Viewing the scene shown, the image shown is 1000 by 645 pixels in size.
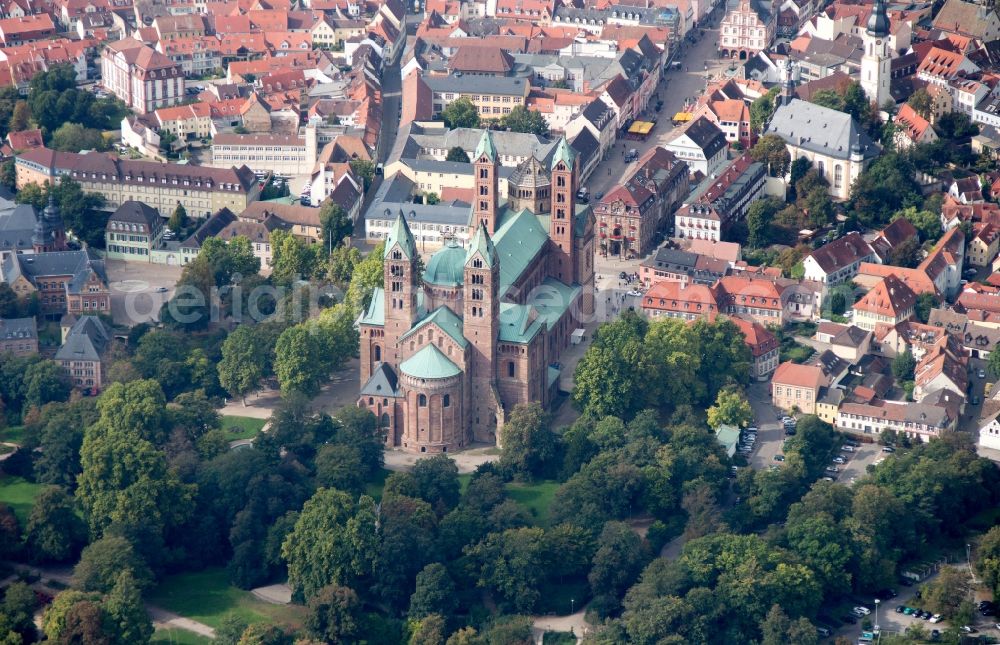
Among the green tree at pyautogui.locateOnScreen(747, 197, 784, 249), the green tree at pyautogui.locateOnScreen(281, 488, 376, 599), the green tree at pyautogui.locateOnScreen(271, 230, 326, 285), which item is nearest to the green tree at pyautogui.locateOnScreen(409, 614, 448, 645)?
the green tree at pyautogui.locateOnScreen(281, 488, 376, 599)

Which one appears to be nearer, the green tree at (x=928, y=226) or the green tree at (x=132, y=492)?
the green tree at (x=132, y=492)

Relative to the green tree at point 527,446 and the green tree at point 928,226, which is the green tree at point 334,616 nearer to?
the green tree at point 527,446

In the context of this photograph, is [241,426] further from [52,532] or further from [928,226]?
[928,226]

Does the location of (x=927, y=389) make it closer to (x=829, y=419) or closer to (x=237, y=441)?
(x=829, y=419)

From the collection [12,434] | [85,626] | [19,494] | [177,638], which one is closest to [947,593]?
[177,638]

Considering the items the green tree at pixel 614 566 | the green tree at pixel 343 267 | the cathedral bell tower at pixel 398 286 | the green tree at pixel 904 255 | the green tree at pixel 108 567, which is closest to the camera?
the green tree at pixel 108 567

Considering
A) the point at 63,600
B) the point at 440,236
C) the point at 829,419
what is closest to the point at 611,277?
the point at 440,236

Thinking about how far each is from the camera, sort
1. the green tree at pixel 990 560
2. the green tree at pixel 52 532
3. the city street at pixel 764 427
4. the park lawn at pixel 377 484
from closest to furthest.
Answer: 1. the green tree at pixel 990 560
2. the green tree at pixel 52 532
3. the park lawn at pixel 377 484
4. the city street at pixel 764 427

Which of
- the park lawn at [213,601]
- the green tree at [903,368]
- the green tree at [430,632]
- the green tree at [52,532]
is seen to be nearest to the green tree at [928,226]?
the green tree at [903,368]
